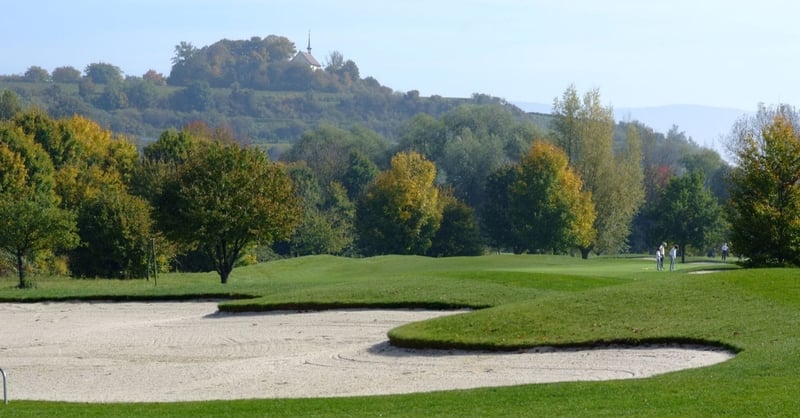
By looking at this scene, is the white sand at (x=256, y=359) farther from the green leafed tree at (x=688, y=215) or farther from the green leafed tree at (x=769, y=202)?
the green leafed tree at (x=688, y=215)

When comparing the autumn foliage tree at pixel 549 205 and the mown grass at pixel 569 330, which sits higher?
the autumn foliage tree at pixel 549 205

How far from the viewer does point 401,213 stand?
326ft

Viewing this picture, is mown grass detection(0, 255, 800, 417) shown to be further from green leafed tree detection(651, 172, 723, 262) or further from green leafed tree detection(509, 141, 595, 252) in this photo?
green leafed tree detection(651, 172, 723, 262)

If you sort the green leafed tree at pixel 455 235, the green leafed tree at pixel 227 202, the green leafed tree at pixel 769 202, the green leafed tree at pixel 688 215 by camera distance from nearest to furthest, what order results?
the green leafed tree at pixel 769 202 → the green leafed tree at pixel 227 202 → the green leafed tree at pixel 688 215 → the green leafed tree at pixel 455 235

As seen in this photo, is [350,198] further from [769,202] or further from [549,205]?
[769,202]

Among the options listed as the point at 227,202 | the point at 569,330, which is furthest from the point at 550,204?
the point at 569,330

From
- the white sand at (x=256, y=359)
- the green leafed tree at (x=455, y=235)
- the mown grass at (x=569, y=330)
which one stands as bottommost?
the white sand at (x=256, y=359)

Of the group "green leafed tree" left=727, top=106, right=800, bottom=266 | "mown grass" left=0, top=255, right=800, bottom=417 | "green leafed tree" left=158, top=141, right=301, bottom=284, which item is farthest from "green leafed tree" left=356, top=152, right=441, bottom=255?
"green leafed tree" left=727, top=106, right=800, bottom=266

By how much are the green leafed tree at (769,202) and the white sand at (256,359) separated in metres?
18.5

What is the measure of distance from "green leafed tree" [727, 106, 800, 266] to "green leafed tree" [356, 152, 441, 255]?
5215 cm

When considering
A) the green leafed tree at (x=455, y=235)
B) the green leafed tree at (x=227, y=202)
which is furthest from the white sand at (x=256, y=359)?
the green leafed tree at (x=455, y=235)

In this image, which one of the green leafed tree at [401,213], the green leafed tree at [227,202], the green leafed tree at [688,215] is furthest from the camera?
the green leafed tree at [401,213]

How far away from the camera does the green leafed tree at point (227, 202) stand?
54188 millimetres

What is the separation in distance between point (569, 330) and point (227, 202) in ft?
97.3
